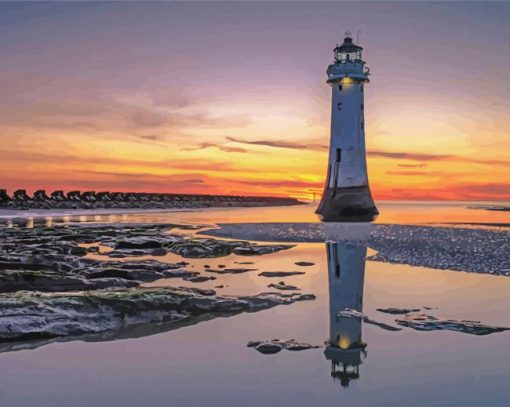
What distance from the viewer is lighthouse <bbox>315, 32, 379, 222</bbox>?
33.8 m

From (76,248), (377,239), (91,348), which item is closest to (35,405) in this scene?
(91,348)

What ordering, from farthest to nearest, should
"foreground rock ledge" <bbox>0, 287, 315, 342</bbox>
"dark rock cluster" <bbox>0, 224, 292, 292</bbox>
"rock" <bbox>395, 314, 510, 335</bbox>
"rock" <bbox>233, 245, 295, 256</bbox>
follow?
1. "rock" <bbox>233, 245, 295, 256</bbox>
2. "dark rock cluster" <bbox>0, 224, 292, 292</bbox>
3. "rock" <bbox>395, 314, 510, 335</bbox>
4. "foreground rock ledge" <bbox>0, 287, 315, 342</bbox>

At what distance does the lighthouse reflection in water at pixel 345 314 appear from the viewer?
6.27 m

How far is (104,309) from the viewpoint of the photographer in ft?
26.8

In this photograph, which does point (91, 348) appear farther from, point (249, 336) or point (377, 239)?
point (377, 239)

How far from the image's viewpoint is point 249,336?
7.48 metres

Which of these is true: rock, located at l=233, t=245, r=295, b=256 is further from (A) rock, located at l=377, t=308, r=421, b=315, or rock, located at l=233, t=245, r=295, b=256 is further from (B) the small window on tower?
(B) the small window on tower

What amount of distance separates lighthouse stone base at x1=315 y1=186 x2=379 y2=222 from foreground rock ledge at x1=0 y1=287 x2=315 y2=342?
2606cm

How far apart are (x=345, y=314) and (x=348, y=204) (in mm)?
27139

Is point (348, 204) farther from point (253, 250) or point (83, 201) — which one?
point (83, 201)

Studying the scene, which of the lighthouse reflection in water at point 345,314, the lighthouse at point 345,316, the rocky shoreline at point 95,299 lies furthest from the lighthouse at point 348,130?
the rocky shoreline at point 95,299

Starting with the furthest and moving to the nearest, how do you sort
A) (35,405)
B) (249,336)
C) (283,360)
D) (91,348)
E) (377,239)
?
(377,239) → (249,336) → (91,348) → (283,360) → (35,405)

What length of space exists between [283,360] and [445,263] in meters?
10.5

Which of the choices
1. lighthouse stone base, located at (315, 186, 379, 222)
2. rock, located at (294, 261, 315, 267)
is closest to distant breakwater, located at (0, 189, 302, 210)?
lighthouse stone base, located at (315, 186, 379, 222)
